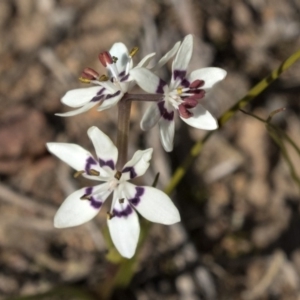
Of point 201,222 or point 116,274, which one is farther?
point 201,222

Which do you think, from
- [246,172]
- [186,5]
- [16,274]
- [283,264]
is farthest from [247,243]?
[186,5]

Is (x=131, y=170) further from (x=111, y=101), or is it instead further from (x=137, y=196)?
(x=111, y=101)

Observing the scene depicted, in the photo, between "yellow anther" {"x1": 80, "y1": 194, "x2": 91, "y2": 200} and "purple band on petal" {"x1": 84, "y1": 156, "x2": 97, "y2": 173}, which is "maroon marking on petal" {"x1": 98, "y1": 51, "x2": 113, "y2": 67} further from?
"yellow anther" {"x1": 80, "y1": 194, "x2": 91, "y2": 200}

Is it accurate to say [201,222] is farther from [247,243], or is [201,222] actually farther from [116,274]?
[116,274]

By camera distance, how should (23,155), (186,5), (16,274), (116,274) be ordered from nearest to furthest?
(116,274) < (16,274) < (23,155) < (186,5)

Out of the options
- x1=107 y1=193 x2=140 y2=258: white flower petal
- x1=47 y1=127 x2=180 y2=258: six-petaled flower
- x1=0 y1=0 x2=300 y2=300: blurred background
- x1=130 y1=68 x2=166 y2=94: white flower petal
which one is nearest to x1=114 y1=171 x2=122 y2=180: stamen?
x1=47 y1=127 x2=180 y2=258: six-petaled flower

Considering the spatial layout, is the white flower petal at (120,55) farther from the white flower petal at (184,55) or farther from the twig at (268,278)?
the twig at (268,278)

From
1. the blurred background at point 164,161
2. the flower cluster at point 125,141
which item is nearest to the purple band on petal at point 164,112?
the flower cluster at point 125,141
